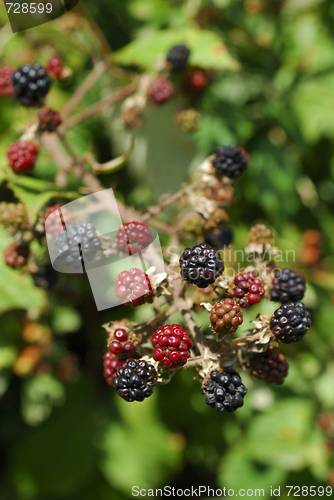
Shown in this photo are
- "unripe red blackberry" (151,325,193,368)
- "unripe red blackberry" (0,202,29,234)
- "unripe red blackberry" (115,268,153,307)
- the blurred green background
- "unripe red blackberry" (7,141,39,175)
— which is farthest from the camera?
the blurred green background

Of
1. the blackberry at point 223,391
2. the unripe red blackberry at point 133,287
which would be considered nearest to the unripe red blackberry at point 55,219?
the unripe red blackberry at point 133,287

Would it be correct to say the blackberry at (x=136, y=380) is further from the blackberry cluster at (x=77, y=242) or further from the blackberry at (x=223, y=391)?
the blackberry cluster at (x=77, y=242)

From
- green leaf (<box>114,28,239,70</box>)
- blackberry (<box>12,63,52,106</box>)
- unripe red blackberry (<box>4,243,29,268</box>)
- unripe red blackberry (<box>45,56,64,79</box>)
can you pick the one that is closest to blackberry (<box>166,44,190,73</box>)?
green leaf (<box>114,28,239,70</box>)

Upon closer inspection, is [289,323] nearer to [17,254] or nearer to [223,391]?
[223,391]

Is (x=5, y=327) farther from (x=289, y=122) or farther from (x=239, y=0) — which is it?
(x=239, y=0)

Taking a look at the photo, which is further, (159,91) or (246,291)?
(159,91)

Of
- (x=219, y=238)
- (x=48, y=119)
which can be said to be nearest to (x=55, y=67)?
(x=48, y=119)

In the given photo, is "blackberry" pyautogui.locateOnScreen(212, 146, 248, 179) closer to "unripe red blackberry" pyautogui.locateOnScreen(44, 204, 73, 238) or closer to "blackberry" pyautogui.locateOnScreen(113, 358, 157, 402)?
"unripe red blackberry" pyautogui.locateOnScreen(44, 204, 73, 238)
